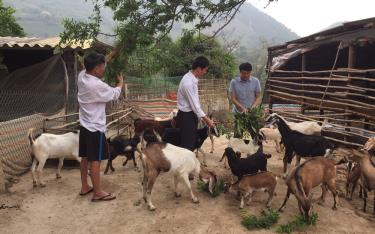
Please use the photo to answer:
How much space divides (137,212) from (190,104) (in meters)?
1.75

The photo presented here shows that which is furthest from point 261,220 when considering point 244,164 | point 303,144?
point 303,144

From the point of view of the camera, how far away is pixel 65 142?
7.14 meters

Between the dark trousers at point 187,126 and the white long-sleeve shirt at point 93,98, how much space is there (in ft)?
3.59

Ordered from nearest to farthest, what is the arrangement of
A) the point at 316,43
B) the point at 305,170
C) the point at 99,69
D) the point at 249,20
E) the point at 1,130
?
the point at 305,170, the point at 99,69, the point at 1,130, the point at 316,43, the point at 249,20

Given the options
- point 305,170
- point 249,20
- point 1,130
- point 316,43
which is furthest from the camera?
point 249,20

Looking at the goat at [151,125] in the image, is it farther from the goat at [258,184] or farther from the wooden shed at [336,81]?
the wooden shed at [336,81]

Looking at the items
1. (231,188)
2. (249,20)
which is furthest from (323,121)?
(249,20)

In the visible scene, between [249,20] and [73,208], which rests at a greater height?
[249,20]

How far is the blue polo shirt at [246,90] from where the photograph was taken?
728cm

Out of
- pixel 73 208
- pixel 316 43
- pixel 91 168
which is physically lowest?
pixel 73 208

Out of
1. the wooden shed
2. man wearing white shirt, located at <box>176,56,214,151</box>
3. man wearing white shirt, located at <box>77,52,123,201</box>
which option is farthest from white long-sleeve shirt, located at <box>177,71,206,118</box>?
the wooden shed

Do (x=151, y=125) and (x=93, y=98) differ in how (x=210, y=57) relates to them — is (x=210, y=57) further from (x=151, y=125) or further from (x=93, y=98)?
(x=93, y=98)

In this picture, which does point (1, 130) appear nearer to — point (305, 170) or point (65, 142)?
point (65, 142)

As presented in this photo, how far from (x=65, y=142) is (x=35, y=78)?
9.80 ft
